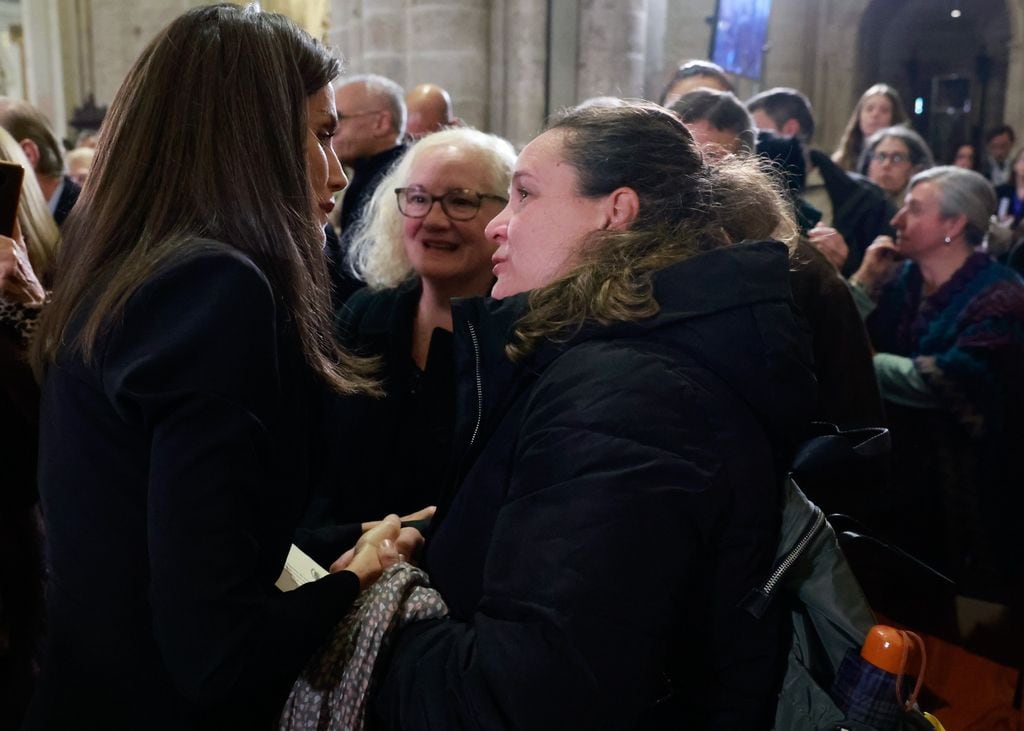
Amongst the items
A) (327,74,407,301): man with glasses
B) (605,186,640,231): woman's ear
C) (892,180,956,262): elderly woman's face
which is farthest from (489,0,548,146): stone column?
(605,186,640,231): woman's ear

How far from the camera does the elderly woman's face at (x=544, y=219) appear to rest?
1.47 metres

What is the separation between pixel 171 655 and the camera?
1127 millimetres

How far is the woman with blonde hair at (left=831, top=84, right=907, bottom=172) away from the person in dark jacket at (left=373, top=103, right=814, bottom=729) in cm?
451

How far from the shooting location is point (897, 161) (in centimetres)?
480

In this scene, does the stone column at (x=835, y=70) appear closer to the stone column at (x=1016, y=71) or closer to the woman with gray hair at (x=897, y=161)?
the stone column at (x=1016, y=71)

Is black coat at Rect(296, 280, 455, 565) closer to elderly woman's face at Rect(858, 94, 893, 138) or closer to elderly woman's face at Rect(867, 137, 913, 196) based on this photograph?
elderly woman's face at Rect(867, 137, 913, 196)

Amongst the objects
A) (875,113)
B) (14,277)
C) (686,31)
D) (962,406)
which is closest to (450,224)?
(14,277)

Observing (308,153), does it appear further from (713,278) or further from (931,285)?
(931,285)

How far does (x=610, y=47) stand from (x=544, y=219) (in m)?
4.50

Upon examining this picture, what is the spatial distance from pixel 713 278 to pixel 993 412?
2.42 m

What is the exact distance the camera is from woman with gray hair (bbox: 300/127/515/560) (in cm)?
238

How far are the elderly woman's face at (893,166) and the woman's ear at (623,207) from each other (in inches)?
150

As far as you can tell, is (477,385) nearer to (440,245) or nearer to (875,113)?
(440,245)

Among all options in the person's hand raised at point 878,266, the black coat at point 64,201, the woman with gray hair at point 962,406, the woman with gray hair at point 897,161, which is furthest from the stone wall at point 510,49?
the black coat at point 64,201
